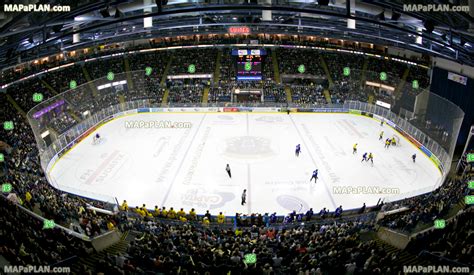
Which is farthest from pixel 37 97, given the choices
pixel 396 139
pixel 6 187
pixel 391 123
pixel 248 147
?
pixel 391 123

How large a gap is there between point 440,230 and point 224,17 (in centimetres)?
1722

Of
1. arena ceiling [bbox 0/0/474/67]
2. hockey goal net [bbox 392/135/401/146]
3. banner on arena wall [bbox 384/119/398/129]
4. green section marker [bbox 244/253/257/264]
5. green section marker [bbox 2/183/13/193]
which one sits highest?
arena ceiling [bbox 0/0/474/67]

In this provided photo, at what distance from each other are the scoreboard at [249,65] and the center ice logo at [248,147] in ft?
42.4

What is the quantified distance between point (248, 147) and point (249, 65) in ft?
51.5

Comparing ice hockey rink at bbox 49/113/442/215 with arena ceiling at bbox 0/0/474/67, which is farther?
ice hockey rink at bbox 49/113/442/215

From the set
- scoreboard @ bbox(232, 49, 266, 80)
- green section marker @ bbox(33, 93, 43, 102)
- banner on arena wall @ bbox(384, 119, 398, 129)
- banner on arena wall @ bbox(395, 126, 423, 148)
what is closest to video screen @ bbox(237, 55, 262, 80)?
scoreboard @ bbox(232, 49, 266, 80)

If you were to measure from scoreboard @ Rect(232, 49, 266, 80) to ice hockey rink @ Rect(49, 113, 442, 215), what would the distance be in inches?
351

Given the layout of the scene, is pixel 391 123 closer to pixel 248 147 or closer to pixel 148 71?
pixel 248 147

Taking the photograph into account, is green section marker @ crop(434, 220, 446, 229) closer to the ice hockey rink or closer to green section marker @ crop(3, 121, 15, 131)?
the ice hockey rink

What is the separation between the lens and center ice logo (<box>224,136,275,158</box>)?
79.3 ft

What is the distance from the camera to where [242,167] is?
72.8 ft

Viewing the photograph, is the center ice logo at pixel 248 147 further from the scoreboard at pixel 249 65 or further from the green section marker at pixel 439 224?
the green section marker at pixel 439 224

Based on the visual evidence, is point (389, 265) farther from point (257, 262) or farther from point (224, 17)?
point (224, 17)

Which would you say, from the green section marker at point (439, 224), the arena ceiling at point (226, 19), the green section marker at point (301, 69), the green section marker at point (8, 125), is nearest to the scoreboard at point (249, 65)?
the green section marker at point (301, 69)
